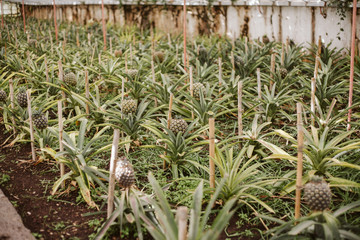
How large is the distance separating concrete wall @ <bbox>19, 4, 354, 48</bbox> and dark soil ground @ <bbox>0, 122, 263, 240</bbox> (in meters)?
3.36

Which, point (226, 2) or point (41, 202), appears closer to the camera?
point (41, 202)

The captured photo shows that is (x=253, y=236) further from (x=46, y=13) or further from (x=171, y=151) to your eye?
(x=46, y=13)

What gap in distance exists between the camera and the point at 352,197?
1.87 meters

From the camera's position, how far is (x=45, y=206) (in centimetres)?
190

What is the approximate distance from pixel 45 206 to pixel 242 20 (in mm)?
4543

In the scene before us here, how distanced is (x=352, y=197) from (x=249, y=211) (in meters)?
0.54

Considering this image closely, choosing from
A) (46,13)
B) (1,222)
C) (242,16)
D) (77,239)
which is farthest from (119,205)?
(46,13)

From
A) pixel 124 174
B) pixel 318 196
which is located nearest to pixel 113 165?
pixel 124 174

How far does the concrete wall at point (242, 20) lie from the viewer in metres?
4.29

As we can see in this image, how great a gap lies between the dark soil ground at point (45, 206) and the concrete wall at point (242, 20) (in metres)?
3.36

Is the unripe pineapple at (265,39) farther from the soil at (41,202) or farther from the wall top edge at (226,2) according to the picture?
the soil at (41,202)

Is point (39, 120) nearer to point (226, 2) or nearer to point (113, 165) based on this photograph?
point (113, 165)

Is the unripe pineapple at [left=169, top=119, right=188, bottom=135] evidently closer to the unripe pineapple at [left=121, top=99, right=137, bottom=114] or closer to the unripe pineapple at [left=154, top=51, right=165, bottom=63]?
the unripe pineapple at [left=121, top=99, right=137, bottom=114]

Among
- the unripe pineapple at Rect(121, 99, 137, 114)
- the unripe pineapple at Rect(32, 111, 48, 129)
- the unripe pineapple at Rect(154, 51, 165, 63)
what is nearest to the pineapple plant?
the unripe pineapple at Rect(154, 51, 165, 63)
